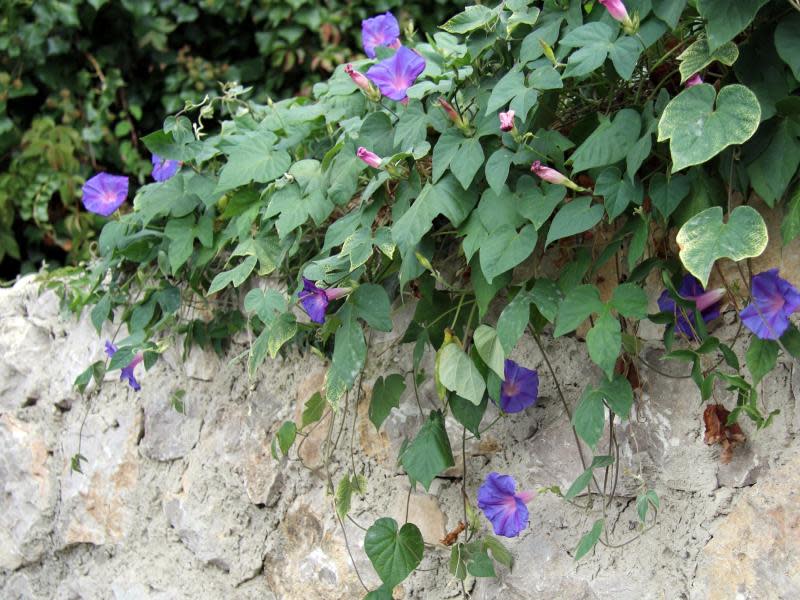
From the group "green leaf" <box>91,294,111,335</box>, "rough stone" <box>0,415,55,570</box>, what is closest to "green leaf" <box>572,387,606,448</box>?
"green leaf" <box>91,294,111,335</box>

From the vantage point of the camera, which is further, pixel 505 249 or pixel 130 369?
pixel 130 369

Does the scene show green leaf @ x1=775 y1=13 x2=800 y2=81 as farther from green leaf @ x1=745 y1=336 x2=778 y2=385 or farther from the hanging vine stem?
the hanging vine stem

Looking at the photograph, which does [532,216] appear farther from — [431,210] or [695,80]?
[695,80]

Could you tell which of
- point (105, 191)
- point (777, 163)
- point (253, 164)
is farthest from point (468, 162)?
point (105, 191)

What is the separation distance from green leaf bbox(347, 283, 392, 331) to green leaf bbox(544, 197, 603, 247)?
272 millimetres

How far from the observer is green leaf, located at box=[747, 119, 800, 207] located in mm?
998

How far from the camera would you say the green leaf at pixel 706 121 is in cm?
96

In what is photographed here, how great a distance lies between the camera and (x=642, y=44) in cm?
106

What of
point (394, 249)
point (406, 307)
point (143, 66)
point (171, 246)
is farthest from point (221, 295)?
point (143, 66)


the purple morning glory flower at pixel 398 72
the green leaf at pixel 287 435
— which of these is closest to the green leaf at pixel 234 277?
the green leaf at pixel 287 435

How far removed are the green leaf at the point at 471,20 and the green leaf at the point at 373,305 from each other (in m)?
0.36

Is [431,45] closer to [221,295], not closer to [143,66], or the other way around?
[221,295]

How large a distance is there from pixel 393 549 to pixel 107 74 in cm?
233

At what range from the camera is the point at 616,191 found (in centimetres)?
108
